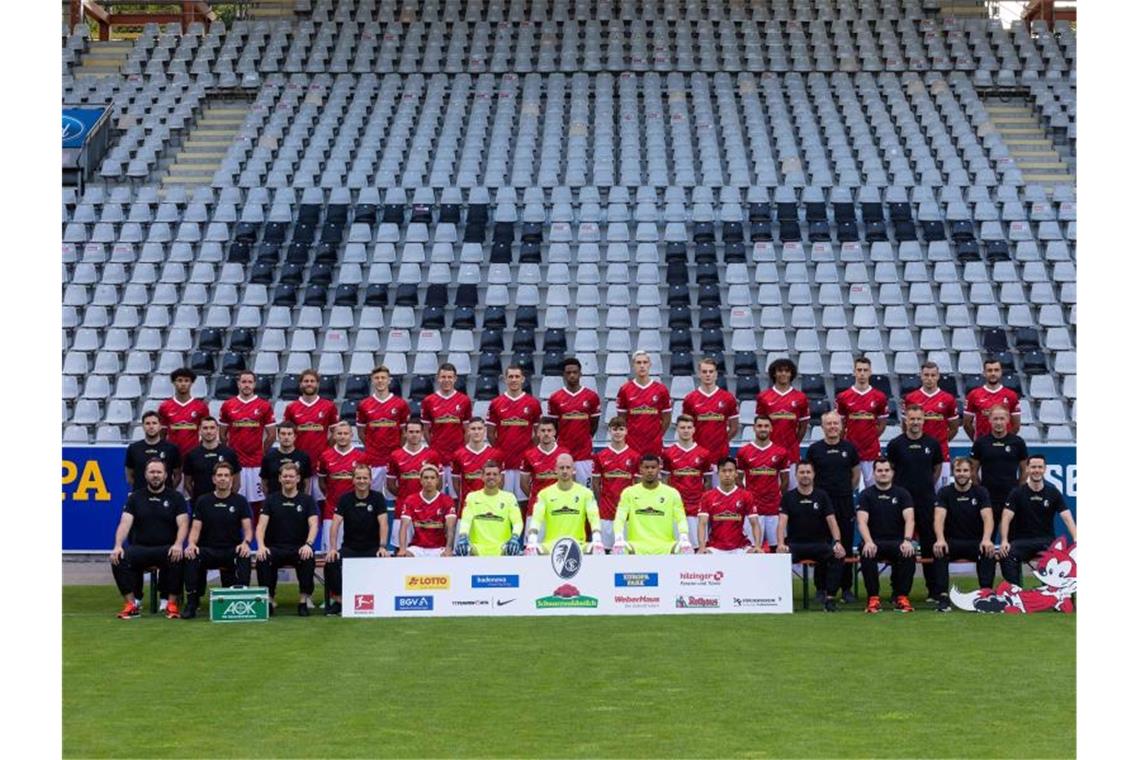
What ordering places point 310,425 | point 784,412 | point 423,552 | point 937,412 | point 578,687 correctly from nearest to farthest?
point 578,687 → point 423,552 → point 784,412 → point 937,412 → point 310,425

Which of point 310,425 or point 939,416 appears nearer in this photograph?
point 939,416

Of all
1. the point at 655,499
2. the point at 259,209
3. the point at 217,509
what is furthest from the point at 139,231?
the point at 655,499

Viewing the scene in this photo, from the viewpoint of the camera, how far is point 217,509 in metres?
14.0

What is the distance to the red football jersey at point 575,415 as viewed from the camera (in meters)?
15.1

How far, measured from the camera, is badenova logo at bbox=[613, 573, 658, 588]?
1346 centimetres

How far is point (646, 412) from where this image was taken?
15.1 meters

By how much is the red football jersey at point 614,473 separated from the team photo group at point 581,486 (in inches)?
0.7

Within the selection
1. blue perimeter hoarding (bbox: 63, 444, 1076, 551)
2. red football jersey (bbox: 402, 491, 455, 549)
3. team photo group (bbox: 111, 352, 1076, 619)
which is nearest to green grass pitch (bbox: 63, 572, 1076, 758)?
team photo group (bbox: 111, 352, 1076, 619)

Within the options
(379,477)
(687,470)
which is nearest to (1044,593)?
(687,470)

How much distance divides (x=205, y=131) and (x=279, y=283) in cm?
685

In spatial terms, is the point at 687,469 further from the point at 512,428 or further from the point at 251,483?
the point at 251,483

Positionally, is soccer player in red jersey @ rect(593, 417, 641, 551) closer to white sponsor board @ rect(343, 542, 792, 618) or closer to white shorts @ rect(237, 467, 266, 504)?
white sponsor board @ rect(343, 542, 792, 618)

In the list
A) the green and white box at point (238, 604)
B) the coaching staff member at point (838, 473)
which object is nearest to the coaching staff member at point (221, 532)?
the green and white box at point (238, 604)

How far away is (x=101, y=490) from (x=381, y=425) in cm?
394
